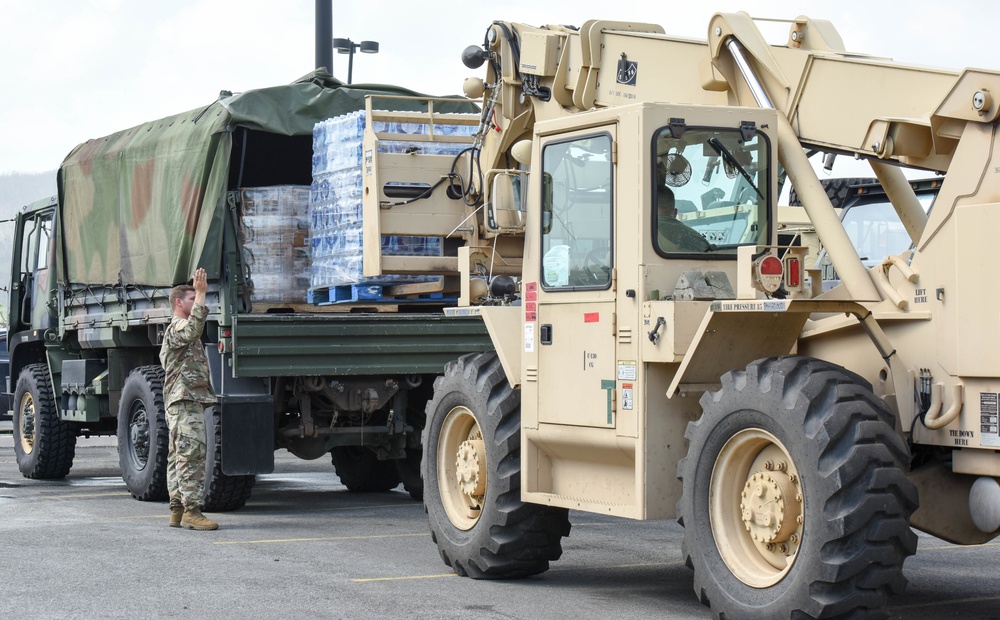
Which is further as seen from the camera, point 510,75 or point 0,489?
point 0,489

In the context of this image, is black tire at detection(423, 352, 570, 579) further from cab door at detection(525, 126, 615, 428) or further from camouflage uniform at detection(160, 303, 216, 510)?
camouflage uniform at detection(160, 303, 216, 510)

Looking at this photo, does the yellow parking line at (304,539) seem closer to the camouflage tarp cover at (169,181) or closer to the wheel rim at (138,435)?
the camouflage tarp cover at (169,181)

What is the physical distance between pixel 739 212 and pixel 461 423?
8.26 feet

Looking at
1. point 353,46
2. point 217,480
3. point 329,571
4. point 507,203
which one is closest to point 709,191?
point 507,203

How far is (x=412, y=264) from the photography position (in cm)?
1177

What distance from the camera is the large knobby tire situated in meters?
6.58

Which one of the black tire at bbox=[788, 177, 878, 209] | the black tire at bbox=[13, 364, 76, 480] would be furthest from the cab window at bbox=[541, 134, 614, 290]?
the black tire at bbox=[13, 364, 76, 480]

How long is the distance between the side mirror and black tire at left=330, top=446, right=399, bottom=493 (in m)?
6.38

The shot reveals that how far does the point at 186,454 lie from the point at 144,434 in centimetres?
206

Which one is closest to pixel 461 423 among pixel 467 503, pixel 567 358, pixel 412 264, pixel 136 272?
pixel 467 503

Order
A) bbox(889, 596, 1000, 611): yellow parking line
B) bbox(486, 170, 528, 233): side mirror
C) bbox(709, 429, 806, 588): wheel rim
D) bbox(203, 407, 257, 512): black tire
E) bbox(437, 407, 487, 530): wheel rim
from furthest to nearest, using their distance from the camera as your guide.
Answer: bbox(203, 407, 257, 512): black tire < bbox(437, 407, 487, 530): wheel rim < bbox(486, 170, 528, 233): side mirror < bbox(889, 596, 1000, 611): yellow parking line < bbox(709, 429, 806, 588): wheel rim

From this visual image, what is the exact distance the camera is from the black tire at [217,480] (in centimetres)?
1239

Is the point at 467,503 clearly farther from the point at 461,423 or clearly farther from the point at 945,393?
the point at 945,393

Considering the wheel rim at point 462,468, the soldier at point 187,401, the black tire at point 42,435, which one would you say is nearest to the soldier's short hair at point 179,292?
the soldier at point 187,401
